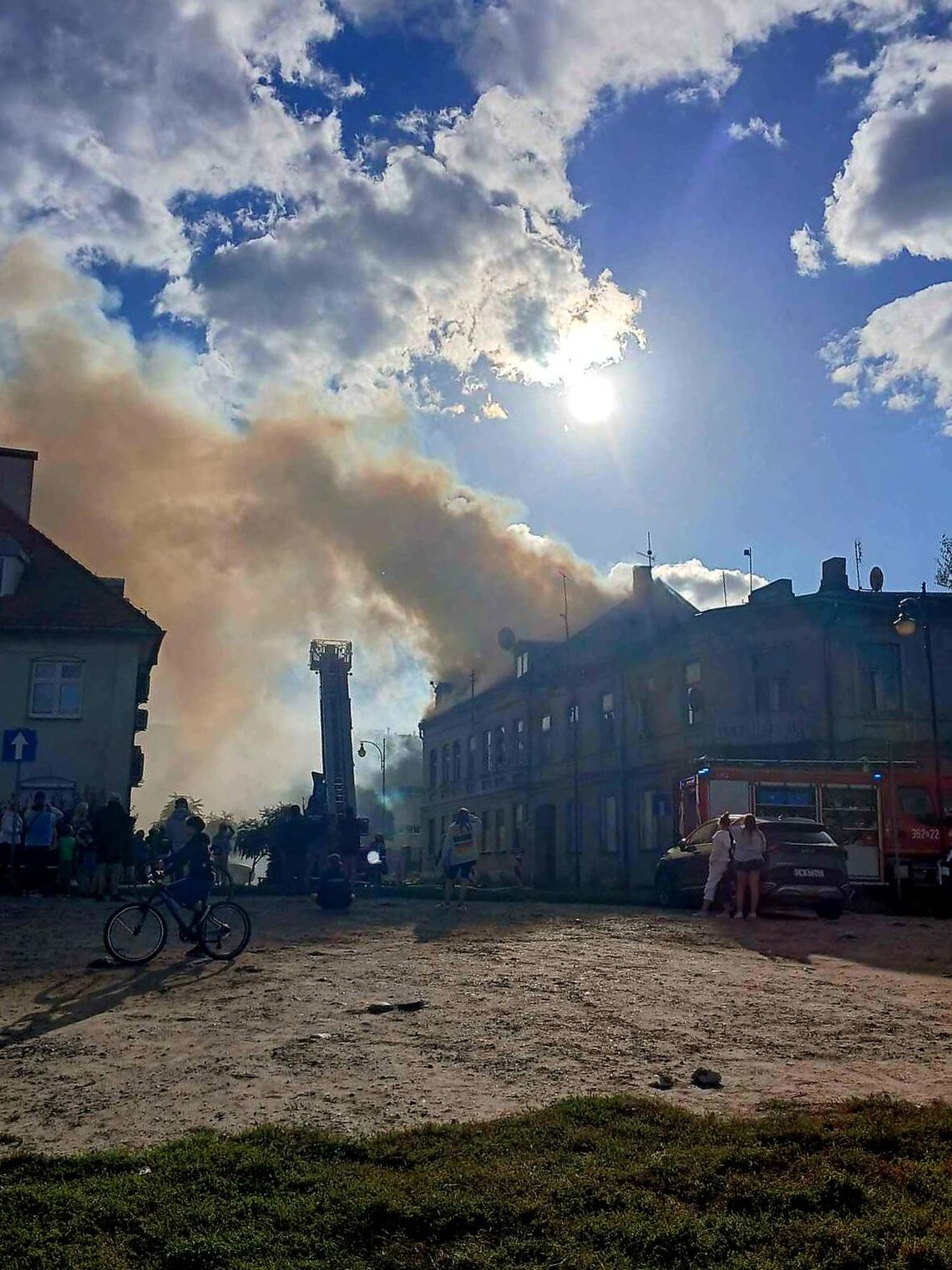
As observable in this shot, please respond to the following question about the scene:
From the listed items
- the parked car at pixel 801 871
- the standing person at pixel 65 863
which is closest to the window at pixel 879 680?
the parked car at pixel 801 871

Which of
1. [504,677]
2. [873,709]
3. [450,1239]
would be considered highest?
[504,677]

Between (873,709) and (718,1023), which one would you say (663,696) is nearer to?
(873,709)

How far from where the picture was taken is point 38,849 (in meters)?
23.3

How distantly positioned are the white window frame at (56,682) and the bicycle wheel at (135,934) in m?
23.1

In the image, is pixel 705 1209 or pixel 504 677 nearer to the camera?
pixel 705 1209

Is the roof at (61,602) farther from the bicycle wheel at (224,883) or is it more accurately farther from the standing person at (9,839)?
the bicycle wheel at (224,883)

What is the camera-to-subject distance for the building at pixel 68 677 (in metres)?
34.7

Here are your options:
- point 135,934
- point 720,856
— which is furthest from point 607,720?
point 135,934

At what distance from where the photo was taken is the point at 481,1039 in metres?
8.85

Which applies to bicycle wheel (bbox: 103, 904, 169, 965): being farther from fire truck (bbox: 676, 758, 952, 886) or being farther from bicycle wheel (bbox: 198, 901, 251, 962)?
fire truck (bbox: 676, 758, 952, 886)

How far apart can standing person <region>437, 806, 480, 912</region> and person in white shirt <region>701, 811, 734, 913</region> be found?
4.19 meters

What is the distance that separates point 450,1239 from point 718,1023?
16.8ft

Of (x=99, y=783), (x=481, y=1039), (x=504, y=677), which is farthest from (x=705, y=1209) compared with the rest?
→ (x=504, y=677)

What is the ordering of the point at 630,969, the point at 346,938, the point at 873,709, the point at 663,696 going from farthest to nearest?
the point at 663,696 < the point at 873,709 < the point at 346,938 < the point at 630,969
